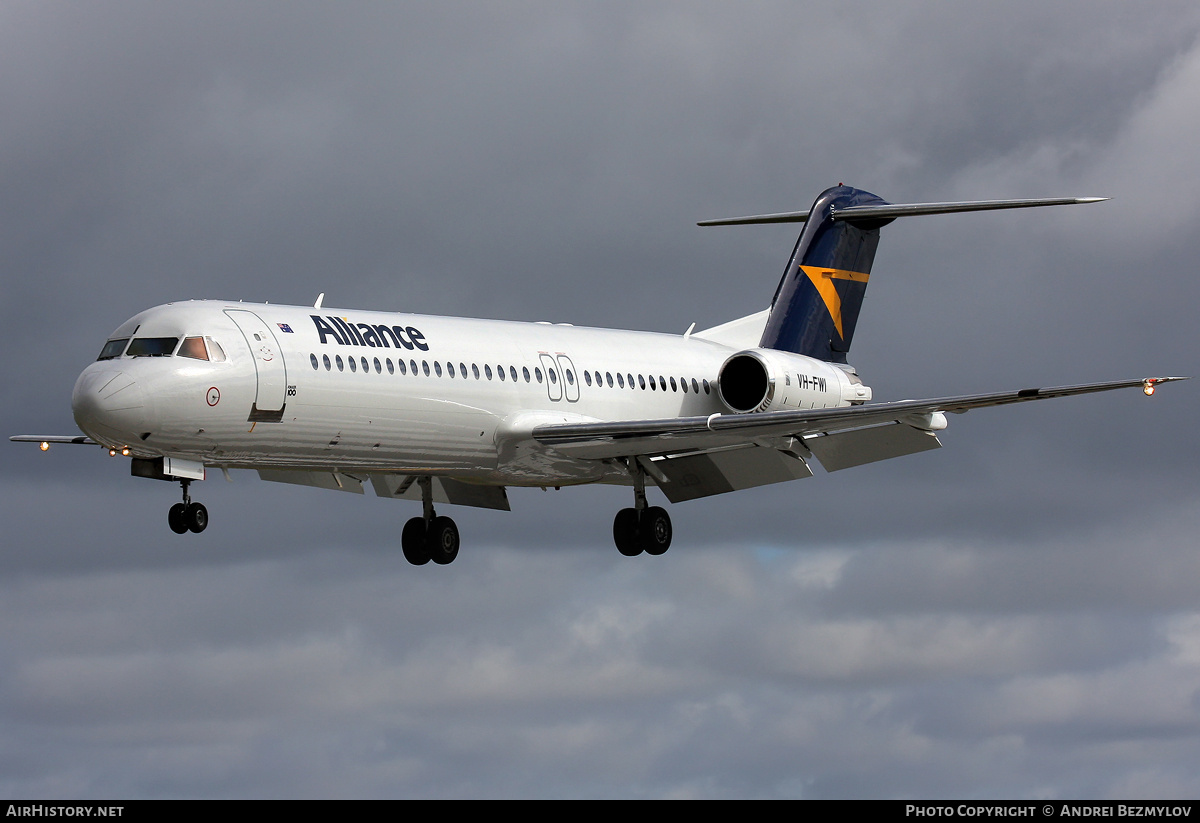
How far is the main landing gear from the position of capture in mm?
29375

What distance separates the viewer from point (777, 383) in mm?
37281

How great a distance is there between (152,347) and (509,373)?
24.0 feet

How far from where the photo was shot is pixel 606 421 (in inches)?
1438

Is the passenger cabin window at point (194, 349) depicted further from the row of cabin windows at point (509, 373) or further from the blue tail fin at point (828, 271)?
the blue tail fin at point (828, 271)

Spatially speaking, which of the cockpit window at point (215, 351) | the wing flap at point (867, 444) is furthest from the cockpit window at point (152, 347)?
the wing flap at point (867, 444)

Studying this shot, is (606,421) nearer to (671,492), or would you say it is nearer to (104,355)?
(671,492)

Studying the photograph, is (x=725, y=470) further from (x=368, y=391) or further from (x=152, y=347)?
(x=152, y=347)

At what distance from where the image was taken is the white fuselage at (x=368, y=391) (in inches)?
1138

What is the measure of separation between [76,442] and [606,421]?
33.5ft

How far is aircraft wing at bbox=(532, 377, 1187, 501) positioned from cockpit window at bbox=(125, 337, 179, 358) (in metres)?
7.50

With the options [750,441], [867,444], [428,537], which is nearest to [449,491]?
[428,537]

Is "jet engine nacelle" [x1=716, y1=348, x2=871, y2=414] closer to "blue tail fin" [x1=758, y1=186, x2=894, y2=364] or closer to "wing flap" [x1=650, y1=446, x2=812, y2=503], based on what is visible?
"wing flap" [x1=650, y1=446, x2=812, y2=503]

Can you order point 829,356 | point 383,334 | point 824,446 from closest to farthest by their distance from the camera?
point 383,334
point 824,446
point 829,356
